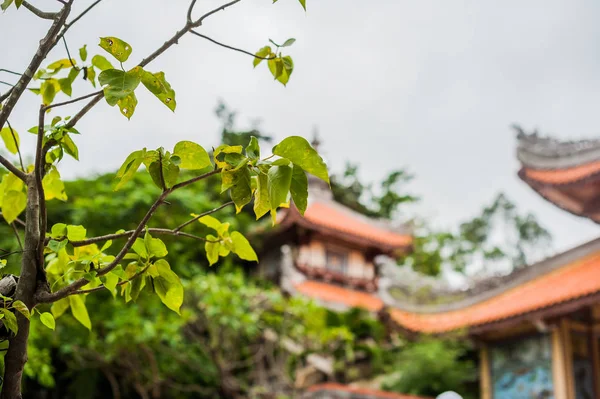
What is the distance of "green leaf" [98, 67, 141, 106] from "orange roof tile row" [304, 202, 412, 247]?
1111 centimetres

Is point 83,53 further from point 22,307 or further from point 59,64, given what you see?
point 22,307

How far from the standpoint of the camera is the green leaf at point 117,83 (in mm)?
1089

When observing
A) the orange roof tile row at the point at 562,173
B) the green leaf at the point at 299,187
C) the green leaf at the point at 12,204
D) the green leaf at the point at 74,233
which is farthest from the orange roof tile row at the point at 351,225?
the green leaf at the point at 299,187

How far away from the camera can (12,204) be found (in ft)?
4.75

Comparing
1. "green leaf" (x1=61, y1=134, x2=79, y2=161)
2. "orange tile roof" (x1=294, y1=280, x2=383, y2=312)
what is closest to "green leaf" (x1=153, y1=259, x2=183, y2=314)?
"green leaf" (x1=61, y1=134, x2=79, y2=161)

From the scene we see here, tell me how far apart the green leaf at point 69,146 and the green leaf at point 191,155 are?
9.8 inches

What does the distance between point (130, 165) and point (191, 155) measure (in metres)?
0.12

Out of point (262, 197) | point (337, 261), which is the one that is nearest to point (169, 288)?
point (262, 197)

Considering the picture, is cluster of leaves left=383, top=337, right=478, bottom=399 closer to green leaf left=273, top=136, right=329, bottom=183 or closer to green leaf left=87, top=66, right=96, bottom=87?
green leaf left=87, top=66, right=96, bottom=87

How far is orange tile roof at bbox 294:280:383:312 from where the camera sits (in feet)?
37.0

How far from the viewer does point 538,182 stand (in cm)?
678

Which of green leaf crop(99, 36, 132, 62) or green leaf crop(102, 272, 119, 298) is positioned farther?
green leaf crop(102, 272, 119, 298)

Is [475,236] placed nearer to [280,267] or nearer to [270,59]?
[280,267]

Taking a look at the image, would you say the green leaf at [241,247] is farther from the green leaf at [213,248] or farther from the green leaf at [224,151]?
the green leaf at [224,151]
